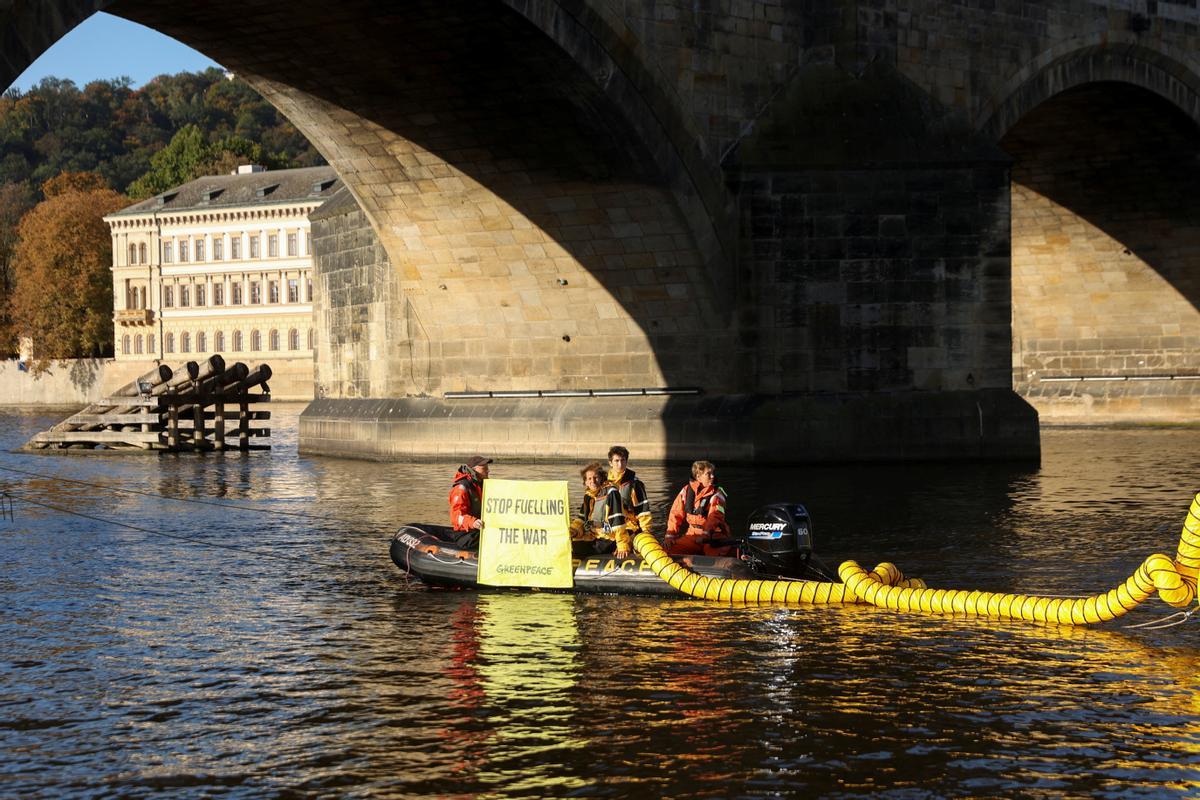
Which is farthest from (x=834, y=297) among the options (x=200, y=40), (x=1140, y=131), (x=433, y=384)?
(x=1140, y=131)

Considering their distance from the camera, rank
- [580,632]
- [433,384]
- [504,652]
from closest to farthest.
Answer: [504,652] → [580,632] → [433,384]

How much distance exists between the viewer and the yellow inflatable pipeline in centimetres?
1194

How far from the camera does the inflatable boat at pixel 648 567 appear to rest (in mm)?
13859

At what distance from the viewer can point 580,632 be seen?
41.1ft

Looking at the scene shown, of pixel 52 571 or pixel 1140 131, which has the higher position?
pixel 1140 131

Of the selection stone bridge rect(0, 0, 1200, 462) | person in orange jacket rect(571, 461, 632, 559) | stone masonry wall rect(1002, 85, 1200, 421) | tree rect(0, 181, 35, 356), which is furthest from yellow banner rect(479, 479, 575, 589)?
tree rect(0, 181, 35, 356)

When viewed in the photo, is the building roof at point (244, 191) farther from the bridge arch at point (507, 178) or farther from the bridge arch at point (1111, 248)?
the bridge arch at point (507, 178)

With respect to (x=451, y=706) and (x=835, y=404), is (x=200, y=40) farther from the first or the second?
(x=451, y=706)

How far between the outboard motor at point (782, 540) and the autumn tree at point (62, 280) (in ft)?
294

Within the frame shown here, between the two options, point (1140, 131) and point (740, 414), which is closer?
point (740, 414)

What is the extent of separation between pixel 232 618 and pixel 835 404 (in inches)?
634

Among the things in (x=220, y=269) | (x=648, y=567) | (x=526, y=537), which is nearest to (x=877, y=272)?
(x=526, y=537)

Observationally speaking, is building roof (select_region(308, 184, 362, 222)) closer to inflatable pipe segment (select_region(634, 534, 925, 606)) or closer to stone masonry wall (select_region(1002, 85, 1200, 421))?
stone masonry wall (select_region(1002, 85, 1200, 421))

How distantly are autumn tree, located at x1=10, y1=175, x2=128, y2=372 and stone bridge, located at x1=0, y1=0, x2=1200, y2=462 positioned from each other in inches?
2756
